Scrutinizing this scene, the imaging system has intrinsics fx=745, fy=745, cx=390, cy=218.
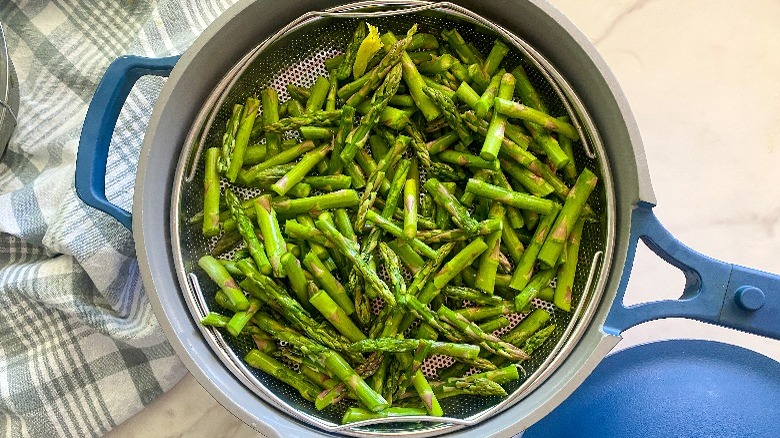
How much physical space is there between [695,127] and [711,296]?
1.65ft

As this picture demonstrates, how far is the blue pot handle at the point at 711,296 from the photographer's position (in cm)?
97

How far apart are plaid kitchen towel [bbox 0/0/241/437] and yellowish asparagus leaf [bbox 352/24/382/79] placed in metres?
0.36

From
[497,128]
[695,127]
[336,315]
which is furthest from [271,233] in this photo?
[695,127]

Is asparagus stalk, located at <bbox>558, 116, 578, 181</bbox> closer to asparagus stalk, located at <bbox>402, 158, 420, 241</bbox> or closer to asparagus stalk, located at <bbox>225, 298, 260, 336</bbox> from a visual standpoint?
asparagus stalk, located at <bbox>402, 158, 420, 241</bbox>

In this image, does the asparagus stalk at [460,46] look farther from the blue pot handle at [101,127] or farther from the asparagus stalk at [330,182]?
the blue pot handle at [101,127]

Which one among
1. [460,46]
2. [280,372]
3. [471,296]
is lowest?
[280,372]

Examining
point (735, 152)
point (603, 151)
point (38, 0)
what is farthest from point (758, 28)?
point (38, 0)

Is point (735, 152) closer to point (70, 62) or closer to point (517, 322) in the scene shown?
point (517, 322)

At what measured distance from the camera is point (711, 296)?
3.23ft

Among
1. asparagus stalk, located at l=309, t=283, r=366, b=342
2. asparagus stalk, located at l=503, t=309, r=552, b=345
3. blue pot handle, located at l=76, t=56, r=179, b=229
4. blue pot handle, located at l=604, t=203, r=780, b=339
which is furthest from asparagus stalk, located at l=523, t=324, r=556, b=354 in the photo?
blue pot handle, located at l=76, t=56, r=179, b=229

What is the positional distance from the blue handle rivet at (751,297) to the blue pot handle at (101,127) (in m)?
0.82

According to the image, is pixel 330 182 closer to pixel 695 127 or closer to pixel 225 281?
pixel 225 281

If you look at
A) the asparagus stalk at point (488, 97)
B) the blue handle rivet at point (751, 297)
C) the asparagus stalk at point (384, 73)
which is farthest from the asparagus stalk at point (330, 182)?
the blue handle rivet at point (751, 297)

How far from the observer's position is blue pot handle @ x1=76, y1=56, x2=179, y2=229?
1020 millimetres
